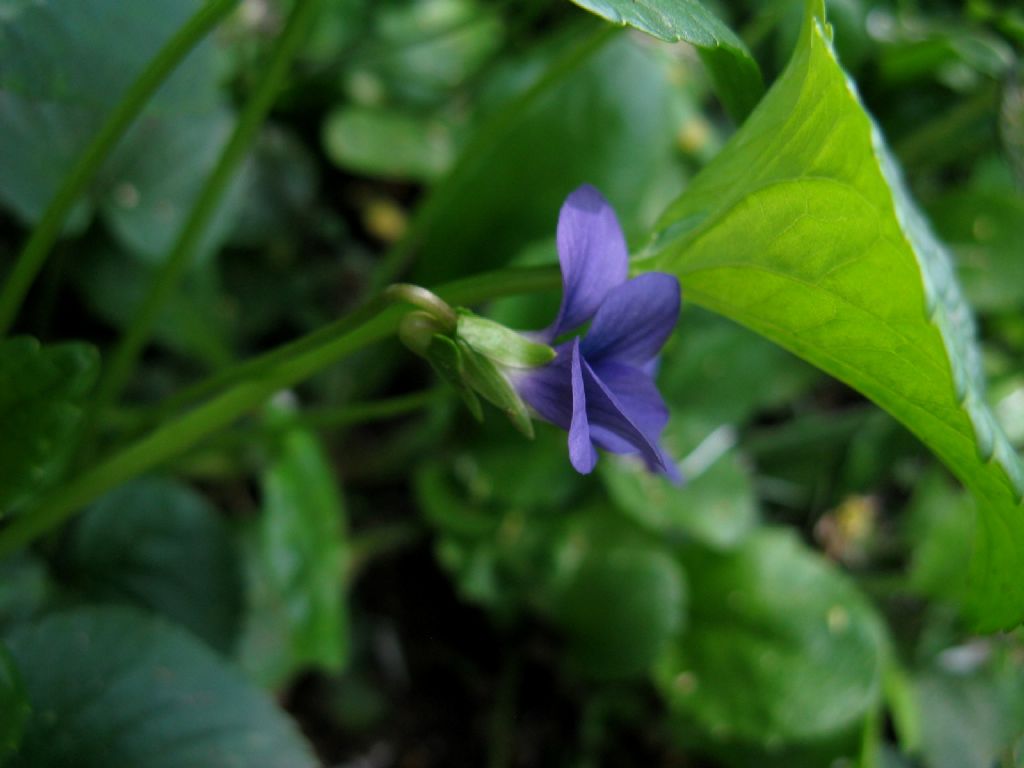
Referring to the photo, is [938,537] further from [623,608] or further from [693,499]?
[623,608]

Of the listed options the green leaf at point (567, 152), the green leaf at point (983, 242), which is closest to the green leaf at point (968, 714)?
the green leaf at point (983, 242)

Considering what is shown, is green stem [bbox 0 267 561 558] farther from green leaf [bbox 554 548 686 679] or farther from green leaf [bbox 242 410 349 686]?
green leaf [bbox 554 548 686 679]

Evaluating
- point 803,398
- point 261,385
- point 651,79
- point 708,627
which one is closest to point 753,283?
point 261,385

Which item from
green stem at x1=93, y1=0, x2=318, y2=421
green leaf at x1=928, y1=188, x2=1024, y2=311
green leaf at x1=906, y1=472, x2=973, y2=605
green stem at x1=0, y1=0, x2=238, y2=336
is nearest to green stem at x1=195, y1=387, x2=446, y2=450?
green stem at x1=93, y1=0, x2=318, y2=421

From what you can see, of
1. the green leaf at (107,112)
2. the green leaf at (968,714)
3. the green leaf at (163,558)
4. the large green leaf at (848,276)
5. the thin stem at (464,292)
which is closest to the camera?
the large green leaf at (848,276)

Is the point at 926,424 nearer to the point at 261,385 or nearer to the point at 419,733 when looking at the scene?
the point at 261,385

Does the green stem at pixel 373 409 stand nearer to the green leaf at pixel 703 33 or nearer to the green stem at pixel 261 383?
the green stem at pixel 261 383
